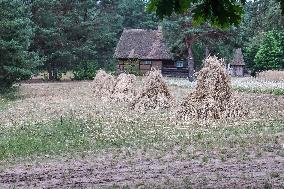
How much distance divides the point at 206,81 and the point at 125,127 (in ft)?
11.0

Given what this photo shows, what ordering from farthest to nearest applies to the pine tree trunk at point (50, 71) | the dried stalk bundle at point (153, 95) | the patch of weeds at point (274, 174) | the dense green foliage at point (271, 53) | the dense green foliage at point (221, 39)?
the dense green foliage at point (271, 53)
the pine tree trunk at point (50, 71)
the dense green foliage at point (221, 39)
the dried stalk bundle at point (153, 95)
the patch of weeds at point (274, 174)

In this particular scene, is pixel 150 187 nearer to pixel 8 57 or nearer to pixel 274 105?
pixel 274 105

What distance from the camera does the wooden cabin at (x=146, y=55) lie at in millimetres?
46469

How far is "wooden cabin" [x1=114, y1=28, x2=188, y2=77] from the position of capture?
46469mm

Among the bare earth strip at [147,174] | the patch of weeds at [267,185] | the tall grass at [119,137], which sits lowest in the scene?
the tall grass at [119,137]

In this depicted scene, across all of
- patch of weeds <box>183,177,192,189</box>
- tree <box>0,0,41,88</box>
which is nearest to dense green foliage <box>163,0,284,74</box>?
tree <box>0,0,41,88</box>

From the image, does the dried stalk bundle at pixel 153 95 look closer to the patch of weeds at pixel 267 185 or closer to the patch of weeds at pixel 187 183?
the patch of weeds at pixel 187 183

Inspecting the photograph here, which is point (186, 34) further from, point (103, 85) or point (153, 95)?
point (153, 95)

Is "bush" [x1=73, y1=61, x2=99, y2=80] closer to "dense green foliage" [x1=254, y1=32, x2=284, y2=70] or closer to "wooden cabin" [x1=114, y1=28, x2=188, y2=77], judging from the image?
"wooden cabin" [x1=114, y1=28, x2=188, y2=77]

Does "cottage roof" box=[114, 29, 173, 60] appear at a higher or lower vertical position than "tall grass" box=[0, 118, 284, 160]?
higher

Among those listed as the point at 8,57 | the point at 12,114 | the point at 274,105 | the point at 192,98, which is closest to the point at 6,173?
the point at 192,98

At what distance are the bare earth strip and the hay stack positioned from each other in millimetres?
14103

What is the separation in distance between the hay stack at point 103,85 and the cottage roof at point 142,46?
20.8 metres

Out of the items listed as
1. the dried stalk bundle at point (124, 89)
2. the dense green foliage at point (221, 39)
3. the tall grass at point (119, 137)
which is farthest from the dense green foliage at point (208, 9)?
the dense green foliage at point (221, 39)
